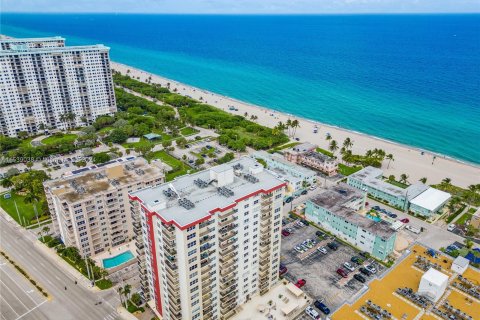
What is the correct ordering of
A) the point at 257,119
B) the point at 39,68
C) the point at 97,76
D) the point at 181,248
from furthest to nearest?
1. the point at 257,119
2. the point at 97,76
3. the point at 39,68
4. the point at 181,248

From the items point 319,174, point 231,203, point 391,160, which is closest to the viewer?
point 231,203

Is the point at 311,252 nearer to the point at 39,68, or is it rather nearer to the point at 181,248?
the point at 181,248

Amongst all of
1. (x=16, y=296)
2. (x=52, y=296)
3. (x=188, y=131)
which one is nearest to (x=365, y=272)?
(x=52, y=296)

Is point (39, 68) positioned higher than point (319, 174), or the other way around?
point (39, 68)

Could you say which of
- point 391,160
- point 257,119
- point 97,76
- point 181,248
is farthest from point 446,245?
point 97,76

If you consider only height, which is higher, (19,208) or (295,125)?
(295,125)

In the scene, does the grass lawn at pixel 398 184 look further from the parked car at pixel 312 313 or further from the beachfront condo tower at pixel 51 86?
the beachfront condo tower at pixel 51 86

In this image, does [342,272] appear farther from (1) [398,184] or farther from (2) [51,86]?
(2) [51,86]
